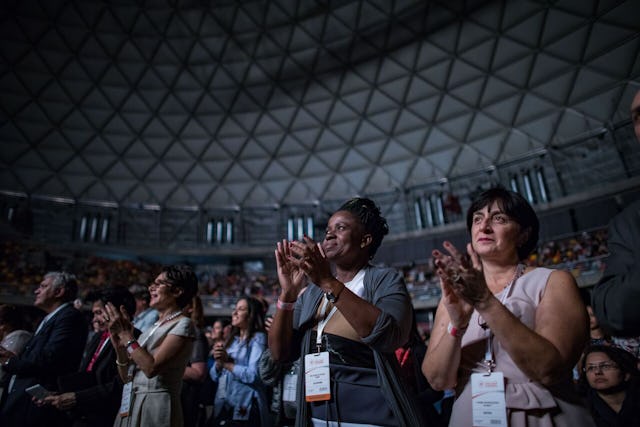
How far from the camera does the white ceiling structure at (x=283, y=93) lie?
2342 centimetres

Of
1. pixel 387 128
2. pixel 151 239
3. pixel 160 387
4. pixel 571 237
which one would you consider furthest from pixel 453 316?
pixel 151 239

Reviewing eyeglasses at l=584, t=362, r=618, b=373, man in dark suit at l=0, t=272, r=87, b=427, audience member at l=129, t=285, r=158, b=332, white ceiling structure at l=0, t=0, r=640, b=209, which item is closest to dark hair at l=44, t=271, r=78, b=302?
man in dark suit at l=0, t=272, r=87, b=427

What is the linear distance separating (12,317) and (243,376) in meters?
3.36

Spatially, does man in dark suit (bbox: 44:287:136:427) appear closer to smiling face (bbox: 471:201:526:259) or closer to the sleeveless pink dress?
the sleeveless pink dress

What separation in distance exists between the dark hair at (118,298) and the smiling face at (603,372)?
4.68 meters

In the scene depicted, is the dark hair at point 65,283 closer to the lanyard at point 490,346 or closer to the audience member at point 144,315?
the audience member at point 144,315

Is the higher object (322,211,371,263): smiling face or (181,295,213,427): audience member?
(322,211,371,263): smiling face

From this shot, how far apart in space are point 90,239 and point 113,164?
543 centimetres

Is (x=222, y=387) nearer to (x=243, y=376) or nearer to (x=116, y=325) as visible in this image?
(x=243, y=376)

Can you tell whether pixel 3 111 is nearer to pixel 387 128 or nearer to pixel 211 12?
pixel 211 12

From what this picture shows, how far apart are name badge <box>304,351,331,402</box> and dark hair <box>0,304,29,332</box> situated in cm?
486

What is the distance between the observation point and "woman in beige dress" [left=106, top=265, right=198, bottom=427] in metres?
3.29

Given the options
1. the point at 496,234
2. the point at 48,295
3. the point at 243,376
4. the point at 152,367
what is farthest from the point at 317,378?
the point at 48,295

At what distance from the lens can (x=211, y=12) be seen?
2603cm
